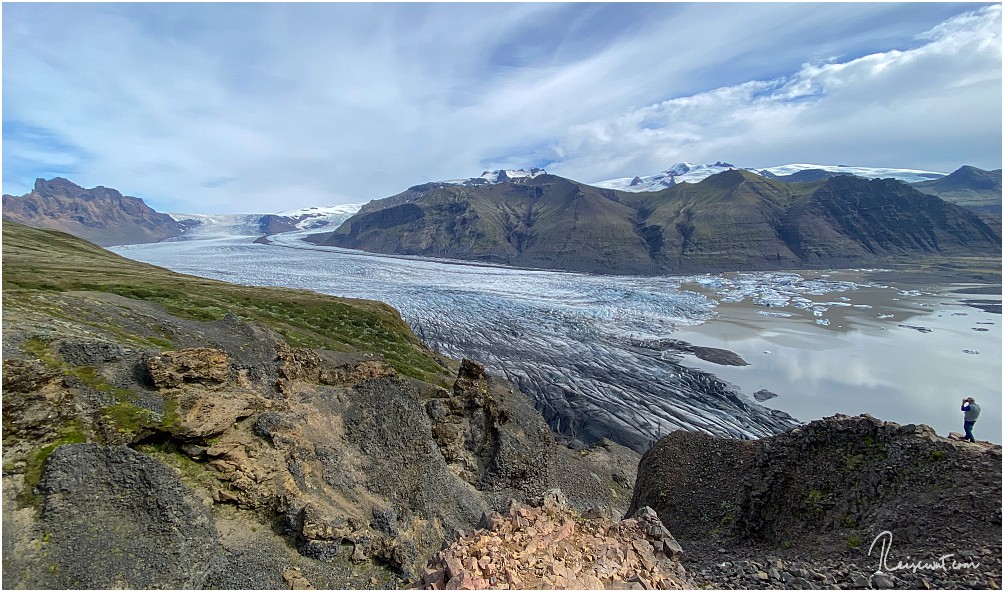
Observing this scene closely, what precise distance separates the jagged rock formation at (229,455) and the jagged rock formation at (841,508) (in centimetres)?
986

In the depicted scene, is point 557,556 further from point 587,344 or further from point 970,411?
point 587,344

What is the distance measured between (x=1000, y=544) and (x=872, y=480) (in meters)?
3.83

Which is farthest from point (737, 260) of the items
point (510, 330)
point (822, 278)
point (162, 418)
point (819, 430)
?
point (162, 418)

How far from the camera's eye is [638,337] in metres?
69.1

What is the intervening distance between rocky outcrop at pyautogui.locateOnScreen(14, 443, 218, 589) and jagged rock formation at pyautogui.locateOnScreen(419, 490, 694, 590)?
21.1ft

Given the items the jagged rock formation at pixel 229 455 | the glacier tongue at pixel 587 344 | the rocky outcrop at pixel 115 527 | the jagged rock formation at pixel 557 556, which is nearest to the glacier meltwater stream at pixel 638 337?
the glacier tongue at pixel 587 344

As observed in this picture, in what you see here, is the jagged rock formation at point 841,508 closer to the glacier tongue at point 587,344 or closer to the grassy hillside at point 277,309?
the glacier tongue at point 587,344

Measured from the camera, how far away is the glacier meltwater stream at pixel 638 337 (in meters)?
44.8

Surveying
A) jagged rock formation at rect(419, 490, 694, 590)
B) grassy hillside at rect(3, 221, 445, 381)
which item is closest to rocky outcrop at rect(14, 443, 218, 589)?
jagged rock formation at rect(419, 490, 694, 590)

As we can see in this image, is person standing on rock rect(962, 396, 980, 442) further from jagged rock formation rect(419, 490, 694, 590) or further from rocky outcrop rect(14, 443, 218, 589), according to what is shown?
rocky outcrop rect(14, 443, 218, 589)

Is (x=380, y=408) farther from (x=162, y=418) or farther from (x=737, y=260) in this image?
(x=737, y=260)

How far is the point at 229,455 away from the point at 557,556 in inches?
429

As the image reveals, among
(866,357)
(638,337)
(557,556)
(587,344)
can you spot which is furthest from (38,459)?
(866,357)

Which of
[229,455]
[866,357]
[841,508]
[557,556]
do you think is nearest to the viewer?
[557,556]
